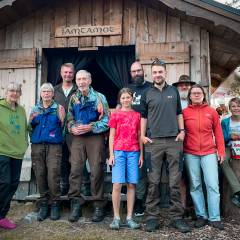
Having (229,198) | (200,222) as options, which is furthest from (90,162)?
(229,198)

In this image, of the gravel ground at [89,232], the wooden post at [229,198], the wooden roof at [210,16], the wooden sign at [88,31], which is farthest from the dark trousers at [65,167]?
the wooden roof at [210,16]

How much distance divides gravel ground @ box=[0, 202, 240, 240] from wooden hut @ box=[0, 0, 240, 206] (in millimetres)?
1691

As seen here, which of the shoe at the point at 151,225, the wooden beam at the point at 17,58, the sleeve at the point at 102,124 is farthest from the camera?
the wooden beam at the point at 17,58

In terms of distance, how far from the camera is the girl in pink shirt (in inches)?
170

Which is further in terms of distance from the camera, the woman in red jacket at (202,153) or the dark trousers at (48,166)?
the dark trousers at (48,166)

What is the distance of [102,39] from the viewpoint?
639cm

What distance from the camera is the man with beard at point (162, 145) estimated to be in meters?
4.28

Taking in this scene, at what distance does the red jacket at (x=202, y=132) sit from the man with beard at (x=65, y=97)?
1.79 metres

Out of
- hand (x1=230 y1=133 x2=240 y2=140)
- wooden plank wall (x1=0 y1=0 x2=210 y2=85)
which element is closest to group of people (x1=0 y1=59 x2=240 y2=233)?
hand (x1=230 y1=133 x2=240 y2=140)

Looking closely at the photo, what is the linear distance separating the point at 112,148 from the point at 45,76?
2.85 metres

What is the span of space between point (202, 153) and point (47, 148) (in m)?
2.05

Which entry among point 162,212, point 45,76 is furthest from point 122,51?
point 162,212

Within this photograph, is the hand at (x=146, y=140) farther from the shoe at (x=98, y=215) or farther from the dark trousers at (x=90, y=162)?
the shoe at (x=98, y=215)

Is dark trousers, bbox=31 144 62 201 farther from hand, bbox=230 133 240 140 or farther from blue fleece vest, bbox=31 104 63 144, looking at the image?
hand, bbox=230 133 240 140
